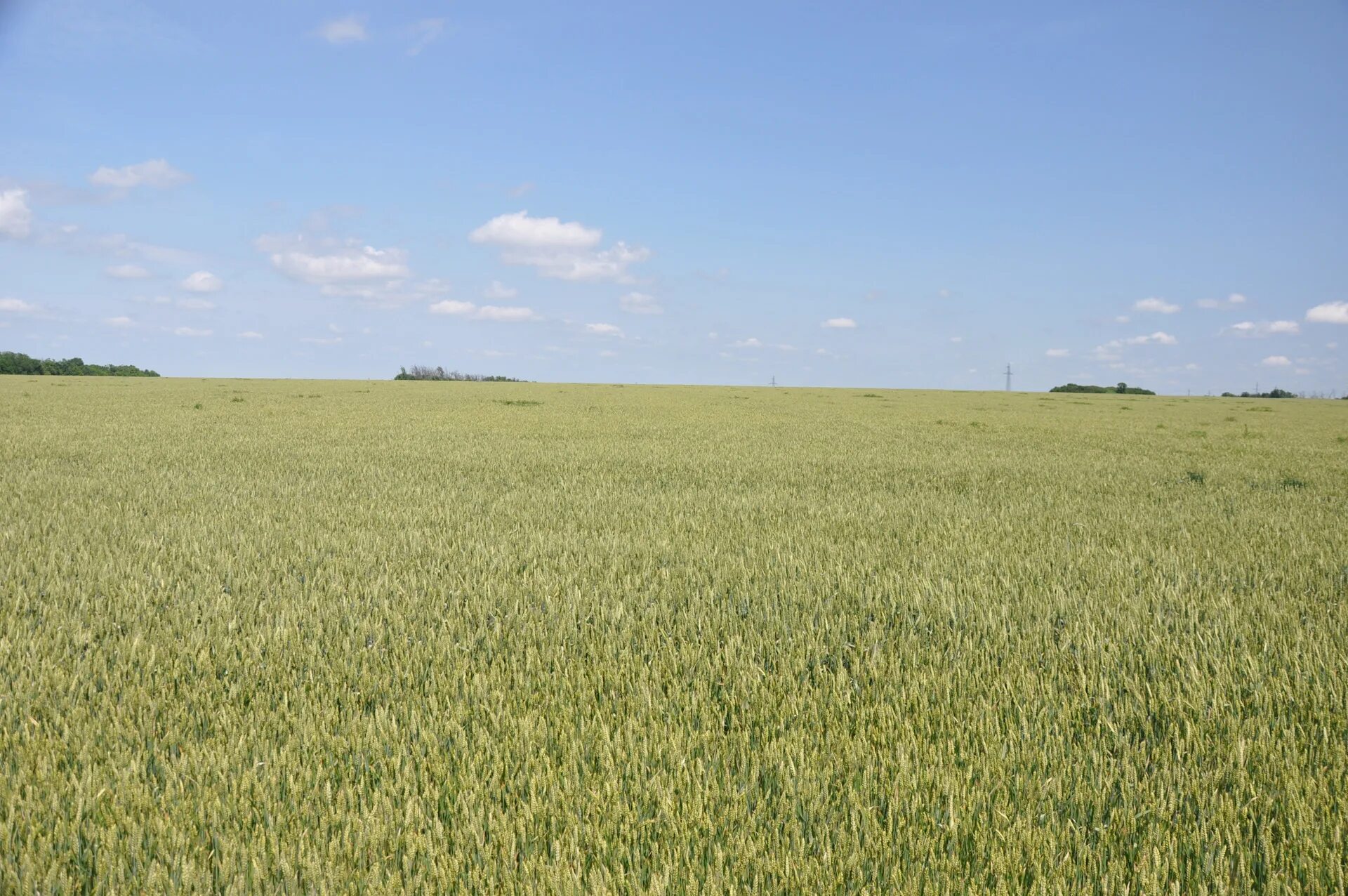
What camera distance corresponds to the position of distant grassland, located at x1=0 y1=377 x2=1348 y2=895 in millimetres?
2188

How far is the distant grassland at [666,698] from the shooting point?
7.18 ft

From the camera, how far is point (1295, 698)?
321 cm

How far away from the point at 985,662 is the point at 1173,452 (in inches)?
548

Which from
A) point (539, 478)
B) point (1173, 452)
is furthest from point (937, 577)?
point (1173, 452)

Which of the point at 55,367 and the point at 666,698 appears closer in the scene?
the point at 666,698

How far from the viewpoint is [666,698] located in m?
3.13

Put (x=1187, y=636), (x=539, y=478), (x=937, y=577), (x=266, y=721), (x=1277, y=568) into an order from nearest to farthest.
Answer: (x=266, y=721)
(x=1187, y=636)
(x=937, y=577)
(x=1277, y=568)
(x=539, y=478)

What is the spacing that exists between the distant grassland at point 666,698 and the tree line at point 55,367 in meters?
94.7

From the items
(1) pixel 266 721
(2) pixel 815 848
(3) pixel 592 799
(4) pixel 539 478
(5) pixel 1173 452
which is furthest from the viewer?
(5) pixel 1173 452

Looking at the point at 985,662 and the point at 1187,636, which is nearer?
the point at 985,662

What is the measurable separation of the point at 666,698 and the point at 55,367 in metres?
104

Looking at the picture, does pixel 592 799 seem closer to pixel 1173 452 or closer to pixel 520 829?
pixel 520 829

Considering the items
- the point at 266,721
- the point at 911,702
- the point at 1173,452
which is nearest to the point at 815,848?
the point at 911,702

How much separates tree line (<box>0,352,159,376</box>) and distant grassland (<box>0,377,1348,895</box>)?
Result: 311 feet
